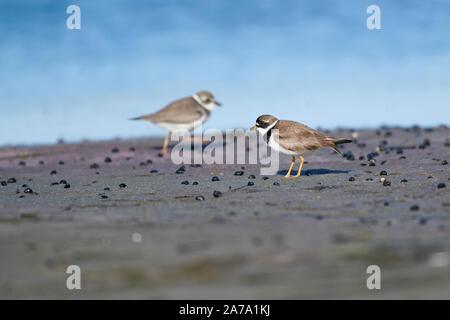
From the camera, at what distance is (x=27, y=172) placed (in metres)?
17.2

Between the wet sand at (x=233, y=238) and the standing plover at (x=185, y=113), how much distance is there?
23.0 feet

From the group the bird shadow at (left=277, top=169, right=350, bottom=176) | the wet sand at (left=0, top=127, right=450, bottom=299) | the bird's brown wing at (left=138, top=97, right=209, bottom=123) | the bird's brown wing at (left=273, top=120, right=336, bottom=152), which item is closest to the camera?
the wet sand at (left=0, top=127, right=450, bottom=299)

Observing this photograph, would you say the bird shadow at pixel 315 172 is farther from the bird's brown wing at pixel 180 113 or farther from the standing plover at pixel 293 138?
the bird's brown wing at pixel 180 113

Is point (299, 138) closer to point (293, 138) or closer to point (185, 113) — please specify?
point (293, 138)

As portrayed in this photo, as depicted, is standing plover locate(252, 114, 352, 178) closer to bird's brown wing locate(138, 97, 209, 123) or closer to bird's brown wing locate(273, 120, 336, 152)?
bird's brown wing locate(273, 120, 336, 152)

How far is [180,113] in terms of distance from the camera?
64.4 feet

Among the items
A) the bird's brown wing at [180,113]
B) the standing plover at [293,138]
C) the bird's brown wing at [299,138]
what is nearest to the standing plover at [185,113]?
the bird's brown wing at [180,113]

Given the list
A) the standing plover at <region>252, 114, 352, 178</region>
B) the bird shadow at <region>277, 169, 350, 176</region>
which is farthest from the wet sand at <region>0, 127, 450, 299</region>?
the bird shadow at <region>277, 169, 350, 176</region>

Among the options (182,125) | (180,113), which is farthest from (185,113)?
(182,125)

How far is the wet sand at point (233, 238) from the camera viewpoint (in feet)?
17.3

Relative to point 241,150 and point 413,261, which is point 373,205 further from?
point 241,150

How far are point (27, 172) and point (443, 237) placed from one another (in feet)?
45.1

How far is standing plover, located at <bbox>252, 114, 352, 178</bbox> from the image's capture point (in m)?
12.7
